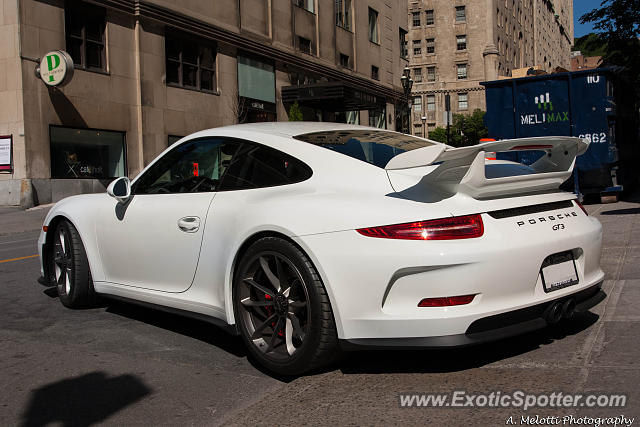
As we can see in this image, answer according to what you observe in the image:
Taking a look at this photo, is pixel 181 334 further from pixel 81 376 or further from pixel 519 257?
pixel 519 257

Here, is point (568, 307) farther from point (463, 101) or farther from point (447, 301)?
point (463, 101)

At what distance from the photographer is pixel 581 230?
11.8 ft

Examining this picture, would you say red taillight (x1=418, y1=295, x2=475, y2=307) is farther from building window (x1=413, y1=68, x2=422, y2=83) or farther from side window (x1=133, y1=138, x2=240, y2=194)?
building window (x1=413, y1=68, x2=422, y2=83)

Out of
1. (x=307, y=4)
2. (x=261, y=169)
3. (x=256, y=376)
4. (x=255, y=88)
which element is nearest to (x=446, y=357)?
(x=256, y=376)

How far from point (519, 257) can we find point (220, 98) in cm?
2426

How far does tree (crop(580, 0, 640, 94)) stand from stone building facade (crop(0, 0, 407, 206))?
1192 centimetres

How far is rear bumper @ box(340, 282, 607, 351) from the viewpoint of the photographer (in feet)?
9.90

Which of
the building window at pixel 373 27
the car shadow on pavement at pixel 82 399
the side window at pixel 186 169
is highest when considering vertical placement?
the building window at pixel 373 27

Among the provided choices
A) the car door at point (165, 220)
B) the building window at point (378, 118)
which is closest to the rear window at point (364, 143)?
the car door at point (165, 220)

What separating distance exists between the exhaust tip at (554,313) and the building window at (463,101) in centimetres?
7602

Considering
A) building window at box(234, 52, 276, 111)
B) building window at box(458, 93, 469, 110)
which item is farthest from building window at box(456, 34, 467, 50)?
building window at box(234, 52, 276, 111)

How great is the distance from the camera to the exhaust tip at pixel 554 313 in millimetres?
3268

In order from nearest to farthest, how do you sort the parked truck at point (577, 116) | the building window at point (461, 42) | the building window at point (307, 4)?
the parked truck at point (577, 116) < the building window at point (307, 4) < the building window at point (461, 42)

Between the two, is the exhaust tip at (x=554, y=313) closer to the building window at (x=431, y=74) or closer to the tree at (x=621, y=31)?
the tree at (x=621, y=31)
